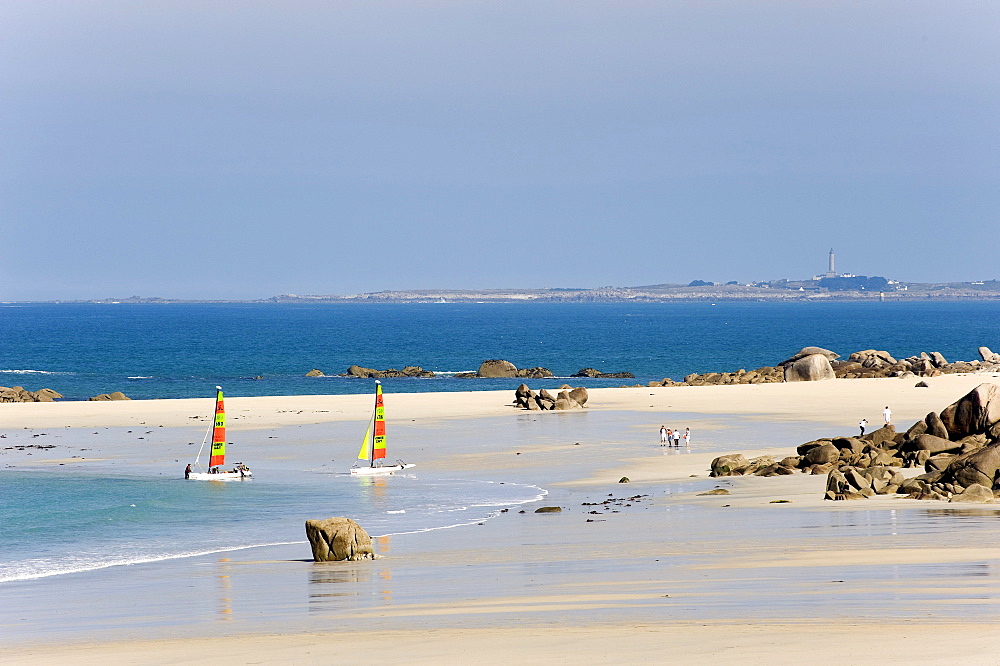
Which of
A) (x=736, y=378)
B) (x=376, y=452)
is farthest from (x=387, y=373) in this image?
(x=376, y=452)

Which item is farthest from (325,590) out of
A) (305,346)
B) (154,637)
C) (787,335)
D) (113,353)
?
(787,335)

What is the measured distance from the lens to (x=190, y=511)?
26344mm

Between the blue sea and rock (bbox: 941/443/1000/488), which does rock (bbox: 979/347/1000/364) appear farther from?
rock (bbox: 941/443/1000/488)

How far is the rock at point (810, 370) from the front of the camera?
230 ft

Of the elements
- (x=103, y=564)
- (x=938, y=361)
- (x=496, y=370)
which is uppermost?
(x=938, y=361)

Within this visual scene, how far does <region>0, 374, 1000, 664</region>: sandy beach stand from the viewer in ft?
35.3

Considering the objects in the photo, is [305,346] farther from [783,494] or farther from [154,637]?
[154,637]

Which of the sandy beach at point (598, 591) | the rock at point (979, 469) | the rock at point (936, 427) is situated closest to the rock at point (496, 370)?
the sandy beach at point (598, 591)

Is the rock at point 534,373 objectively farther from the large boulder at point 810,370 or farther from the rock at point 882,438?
the rock at point 882,438

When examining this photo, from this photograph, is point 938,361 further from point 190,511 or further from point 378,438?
point 190,511

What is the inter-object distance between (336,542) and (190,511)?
9.53 meters

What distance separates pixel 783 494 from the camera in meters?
23.7

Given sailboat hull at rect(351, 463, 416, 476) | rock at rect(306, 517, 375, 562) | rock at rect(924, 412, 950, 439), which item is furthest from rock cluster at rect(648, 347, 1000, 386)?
rock at rect(306, 517, 375, 562)

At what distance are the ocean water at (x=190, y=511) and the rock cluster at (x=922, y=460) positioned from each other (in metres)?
6.73
